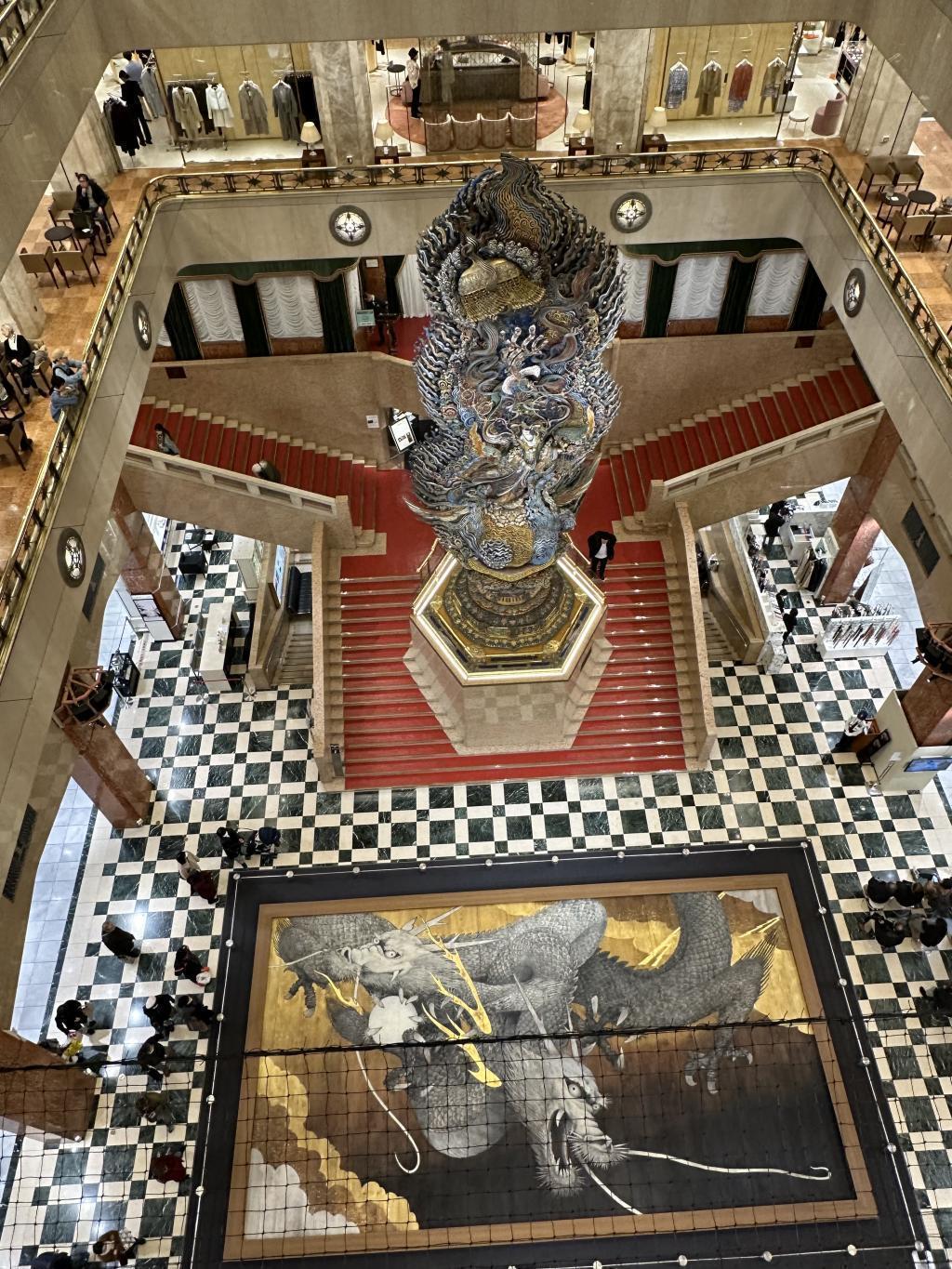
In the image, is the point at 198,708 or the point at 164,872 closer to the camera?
the point at 164,872

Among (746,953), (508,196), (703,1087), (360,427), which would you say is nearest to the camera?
(508,196)

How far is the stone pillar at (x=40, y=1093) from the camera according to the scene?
10344 millimetres

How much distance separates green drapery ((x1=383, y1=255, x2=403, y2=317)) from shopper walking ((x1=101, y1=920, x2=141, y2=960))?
11.7m

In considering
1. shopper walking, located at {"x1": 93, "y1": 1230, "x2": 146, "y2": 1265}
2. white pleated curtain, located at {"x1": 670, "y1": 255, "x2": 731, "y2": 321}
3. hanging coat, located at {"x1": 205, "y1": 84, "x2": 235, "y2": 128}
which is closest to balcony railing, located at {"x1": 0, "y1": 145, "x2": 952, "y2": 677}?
hanging coat, located at {"x1": 205, "y1": 84, "x2": 235, "y2": 128}

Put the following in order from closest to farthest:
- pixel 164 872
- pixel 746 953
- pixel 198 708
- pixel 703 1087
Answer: pixel 703 1087 → pixel 746 953 → pixel 164 872 → pixel 198 708

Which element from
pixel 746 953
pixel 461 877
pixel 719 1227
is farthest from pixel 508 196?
pixel 719 1227

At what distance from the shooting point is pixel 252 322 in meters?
16.5

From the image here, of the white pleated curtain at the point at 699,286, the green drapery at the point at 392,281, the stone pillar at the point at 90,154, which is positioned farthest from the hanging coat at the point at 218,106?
the white pleated curtain at the point at 699,286

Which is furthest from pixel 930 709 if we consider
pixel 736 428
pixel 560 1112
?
pixel 560 1112

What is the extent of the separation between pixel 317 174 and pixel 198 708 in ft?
29.3

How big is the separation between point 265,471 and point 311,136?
540cm

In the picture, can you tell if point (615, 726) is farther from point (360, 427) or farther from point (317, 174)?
point (317, 174)

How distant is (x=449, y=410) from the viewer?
11.2 metres

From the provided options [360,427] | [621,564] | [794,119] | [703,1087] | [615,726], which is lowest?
[703,1087]
